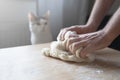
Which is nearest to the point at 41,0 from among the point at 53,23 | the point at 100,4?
the point at 53,23

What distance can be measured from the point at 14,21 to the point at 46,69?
0.76 meters

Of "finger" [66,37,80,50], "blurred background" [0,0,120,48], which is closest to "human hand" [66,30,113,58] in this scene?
"finger" [66,37,80,50]

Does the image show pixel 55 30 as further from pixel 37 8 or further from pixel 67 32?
pixel 67 32

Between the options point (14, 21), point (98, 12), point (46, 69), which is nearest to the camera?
point (46, 69)

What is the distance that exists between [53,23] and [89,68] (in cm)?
78

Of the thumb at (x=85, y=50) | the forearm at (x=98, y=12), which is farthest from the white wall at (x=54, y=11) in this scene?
the thumb at (x=85, y=50)

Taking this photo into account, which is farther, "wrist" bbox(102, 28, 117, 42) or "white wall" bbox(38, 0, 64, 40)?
"white wall" bbox(38, 0, 64, 40)

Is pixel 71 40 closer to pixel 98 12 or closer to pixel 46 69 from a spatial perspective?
pixel 46 69

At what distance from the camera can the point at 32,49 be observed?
2.92 ft

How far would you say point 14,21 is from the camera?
1378 mm

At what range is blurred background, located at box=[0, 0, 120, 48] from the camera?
1356 mm

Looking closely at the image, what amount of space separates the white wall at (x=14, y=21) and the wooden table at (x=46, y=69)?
56cm

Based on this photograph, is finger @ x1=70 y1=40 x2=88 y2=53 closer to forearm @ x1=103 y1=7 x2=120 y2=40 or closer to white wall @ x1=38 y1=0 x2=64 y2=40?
forearm @ x1=103 y1=7 x2=120 y2=40

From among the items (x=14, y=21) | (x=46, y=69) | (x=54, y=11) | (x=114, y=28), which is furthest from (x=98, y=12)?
(x=14, y=21)
